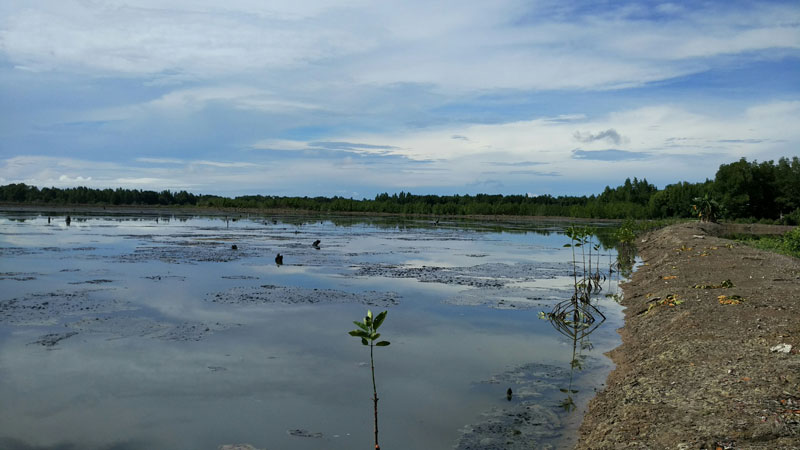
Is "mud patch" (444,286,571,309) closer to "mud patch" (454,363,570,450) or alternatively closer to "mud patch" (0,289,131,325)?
"mud patch" (454,363,570,450)

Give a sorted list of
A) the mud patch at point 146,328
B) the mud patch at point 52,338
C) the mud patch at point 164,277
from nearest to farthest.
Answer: the mud patch at point 52,338
the mud patch at point 146,328
the mud patch at point 164,277

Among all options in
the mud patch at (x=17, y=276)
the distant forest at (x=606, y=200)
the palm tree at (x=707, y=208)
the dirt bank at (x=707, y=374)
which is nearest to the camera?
the dirt bank at (x=707, y=374)

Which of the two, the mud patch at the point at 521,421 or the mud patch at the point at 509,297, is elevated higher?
the mud patch at the point at 509,297

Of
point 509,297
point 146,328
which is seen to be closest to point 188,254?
point 146,328

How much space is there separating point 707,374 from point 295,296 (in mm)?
12719

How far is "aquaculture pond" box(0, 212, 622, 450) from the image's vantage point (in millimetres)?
7629

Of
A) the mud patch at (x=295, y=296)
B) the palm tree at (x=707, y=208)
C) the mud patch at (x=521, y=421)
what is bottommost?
the mud patch at (x=521, y=421)

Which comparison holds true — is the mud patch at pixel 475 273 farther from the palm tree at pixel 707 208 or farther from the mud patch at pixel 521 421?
the palm tree at pixel 707 208

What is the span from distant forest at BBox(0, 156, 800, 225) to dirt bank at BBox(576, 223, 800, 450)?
64.2 meters

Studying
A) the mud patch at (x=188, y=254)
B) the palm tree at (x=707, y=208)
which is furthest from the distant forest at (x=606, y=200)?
the mud patch at (x=188, y=254)

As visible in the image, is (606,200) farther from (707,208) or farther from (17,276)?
(17,276)

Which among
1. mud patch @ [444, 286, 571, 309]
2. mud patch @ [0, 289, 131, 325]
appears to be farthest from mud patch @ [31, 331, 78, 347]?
mud patch @ [444, 286, 571, 309]

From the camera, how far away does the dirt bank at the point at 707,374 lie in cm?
606

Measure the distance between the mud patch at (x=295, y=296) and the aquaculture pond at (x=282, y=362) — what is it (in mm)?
93
